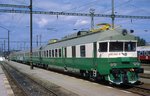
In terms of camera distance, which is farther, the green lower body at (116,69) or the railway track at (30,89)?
the green lower body at (116,69)

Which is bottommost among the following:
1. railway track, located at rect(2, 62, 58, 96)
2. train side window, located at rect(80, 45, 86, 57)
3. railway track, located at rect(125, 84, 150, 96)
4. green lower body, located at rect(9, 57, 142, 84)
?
railway track, located at rect(2, 62, 58, 96)

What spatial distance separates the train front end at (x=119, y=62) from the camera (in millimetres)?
18078

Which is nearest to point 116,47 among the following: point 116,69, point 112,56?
point 112,56

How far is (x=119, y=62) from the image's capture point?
1830 cm

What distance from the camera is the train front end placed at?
18.1 m

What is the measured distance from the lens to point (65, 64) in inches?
1085

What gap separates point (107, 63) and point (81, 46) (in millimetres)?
4510

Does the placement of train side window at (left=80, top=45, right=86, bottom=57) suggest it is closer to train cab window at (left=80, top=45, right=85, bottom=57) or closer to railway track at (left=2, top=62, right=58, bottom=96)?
train cab window at (left=80, top=45, right=85, bottom=57)

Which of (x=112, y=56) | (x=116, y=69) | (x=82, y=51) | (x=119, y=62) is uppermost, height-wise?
(x=82, y=51)

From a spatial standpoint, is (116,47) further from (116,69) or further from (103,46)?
(116,69)

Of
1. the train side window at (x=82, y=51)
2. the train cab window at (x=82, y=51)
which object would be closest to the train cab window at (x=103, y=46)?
the train side window at (x=82, y=51)

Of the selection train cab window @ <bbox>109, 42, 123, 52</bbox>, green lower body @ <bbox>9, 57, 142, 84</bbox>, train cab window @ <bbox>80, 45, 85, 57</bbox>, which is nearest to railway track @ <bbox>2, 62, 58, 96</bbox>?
green lower body @ <bbox>9, 57, 142, 84</bbox>

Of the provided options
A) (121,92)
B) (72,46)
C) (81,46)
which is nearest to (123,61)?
(121,92)

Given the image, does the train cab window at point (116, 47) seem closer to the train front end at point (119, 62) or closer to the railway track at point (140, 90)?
the train front end at point (119, 62)
